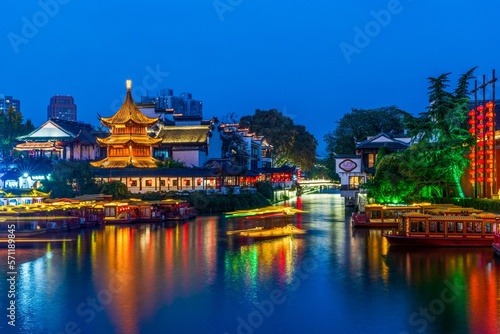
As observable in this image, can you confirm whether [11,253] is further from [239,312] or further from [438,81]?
[438,81]

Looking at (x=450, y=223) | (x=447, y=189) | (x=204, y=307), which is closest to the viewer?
(x=204, y=307)

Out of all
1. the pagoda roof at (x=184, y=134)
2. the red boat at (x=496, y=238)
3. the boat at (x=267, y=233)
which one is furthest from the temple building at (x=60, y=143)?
the red boat at (x=496, y=238)

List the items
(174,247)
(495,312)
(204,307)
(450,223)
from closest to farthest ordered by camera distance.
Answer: (495,312), (204,307), (450,223), (174,247)

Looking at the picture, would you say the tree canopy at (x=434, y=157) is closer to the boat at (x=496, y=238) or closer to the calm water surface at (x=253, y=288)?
the calm water surface at (x=253, y=288)

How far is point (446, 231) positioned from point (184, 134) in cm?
5380

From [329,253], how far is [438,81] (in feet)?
78.4

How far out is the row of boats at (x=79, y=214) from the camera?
4088cm

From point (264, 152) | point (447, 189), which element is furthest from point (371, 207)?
point (264, 152)

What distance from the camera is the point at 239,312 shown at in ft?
→ 70.2

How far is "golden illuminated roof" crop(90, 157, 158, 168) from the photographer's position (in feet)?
238

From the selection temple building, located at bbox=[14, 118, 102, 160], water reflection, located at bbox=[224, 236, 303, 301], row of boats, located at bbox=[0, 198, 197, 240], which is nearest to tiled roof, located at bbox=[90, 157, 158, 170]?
temple building, located at bbox=[14, 118, 102, 160]

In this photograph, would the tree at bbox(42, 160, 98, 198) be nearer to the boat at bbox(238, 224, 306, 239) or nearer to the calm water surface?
the calm water surface

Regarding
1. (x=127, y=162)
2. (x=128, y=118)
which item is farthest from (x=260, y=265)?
(x=128, y=118)

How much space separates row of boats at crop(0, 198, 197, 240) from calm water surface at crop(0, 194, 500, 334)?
5.37 metres
